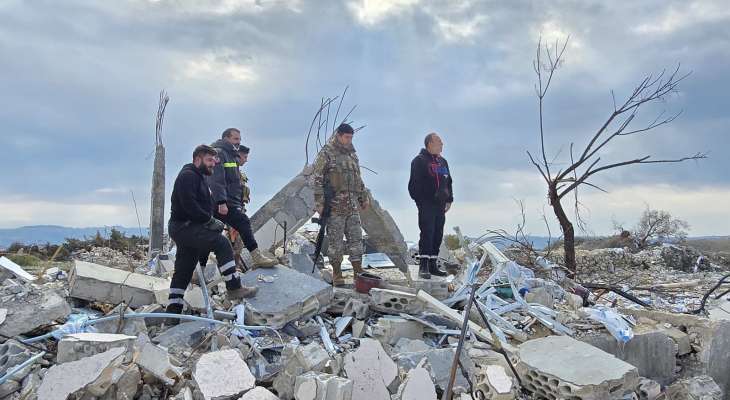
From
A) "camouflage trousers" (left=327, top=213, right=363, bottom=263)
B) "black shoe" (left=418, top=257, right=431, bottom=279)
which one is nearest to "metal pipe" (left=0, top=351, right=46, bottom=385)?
"camouflage trousers" (left=327, top=213, right=363, bottom=263)

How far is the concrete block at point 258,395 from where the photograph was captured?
12.4ft

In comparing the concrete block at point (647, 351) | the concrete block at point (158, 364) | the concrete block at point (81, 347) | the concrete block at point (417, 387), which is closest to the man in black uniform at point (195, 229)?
the concrete block at point (81, 347)

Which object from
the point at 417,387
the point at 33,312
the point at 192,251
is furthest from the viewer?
the point at 192,251

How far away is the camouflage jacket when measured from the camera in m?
6.22

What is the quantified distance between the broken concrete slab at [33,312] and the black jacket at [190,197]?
1211mm

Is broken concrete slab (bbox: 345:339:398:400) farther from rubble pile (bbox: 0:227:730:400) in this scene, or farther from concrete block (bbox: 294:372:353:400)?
concrete block (bbox: 294:372:353:400)

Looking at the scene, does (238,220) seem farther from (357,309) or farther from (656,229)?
(656,229)

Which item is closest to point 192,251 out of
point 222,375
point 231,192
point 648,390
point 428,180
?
point 231,192

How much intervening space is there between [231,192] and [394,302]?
2.31 m

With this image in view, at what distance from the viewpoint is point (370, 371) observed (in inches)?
161

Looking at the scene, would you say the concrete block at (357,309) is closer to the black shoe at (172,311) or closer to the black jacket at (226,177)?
the black shoe at (172,311)

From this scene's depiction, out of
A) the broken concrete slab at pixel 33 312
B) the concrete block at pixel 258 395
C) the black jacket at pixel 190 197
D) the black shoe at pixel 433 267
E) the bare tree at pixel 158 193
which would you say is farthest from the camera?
the bare tree at pixel 158 193

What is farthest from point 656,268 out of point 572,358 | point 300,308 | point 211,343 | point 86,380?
point 86,380

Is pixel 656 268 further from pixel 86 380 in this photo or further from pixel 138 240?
pixel 138 240
